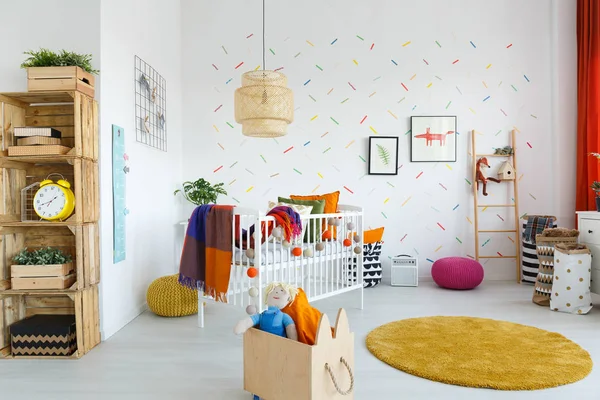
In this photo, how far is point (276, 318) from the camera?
194 centimetres

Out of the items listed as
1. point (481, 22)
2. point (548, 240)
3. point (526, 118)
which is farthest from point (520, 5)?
point (548, 240)

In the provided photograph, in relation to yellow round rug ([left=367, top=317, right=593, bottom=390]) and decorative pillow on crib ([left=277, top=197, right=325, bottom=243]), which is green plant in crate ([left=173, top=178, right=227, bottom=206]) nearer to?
decorative pillow on crib ([left=277, top=197, right=325, bottom=243])

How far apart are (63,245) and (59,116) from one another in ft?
2.57

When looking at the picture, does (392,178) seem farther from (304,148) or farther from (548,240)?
(548,240)

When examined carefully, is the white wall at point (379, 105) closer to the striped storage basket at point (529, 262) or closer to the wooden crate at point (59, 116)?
the striped storage basket at point (529, 262)

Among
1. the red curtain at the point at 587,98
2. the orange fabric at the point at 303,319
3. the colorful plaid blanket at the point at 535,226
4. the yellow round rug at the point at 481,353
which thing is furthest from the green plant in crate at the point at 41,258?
the red curtain at the point at 587,98

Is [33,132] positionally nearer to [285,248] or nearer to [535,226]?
[285,248]

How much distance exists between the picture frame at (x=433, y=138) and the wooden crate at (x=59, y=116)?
307 centimetres

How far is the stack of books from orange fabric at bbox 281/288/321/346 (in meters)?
1.56

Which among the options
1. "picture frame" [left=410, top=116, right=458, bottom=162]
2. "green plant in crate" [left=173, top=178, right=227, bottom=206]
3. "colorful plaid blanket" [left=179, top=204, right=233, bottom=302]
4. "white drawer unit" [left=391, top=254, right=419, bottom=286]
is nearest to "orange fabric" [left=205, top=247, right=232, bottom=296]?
"colorful plaid blanket" [left=179, top=204, right=233, bottom=302]

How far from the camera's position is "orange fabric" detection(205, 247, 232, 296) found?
2.88 m

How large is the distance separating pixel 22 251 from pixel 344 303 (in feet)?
7.54

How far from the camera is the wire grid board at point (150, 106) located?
3.49 m

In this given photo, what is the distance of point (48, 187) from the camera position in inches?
103
